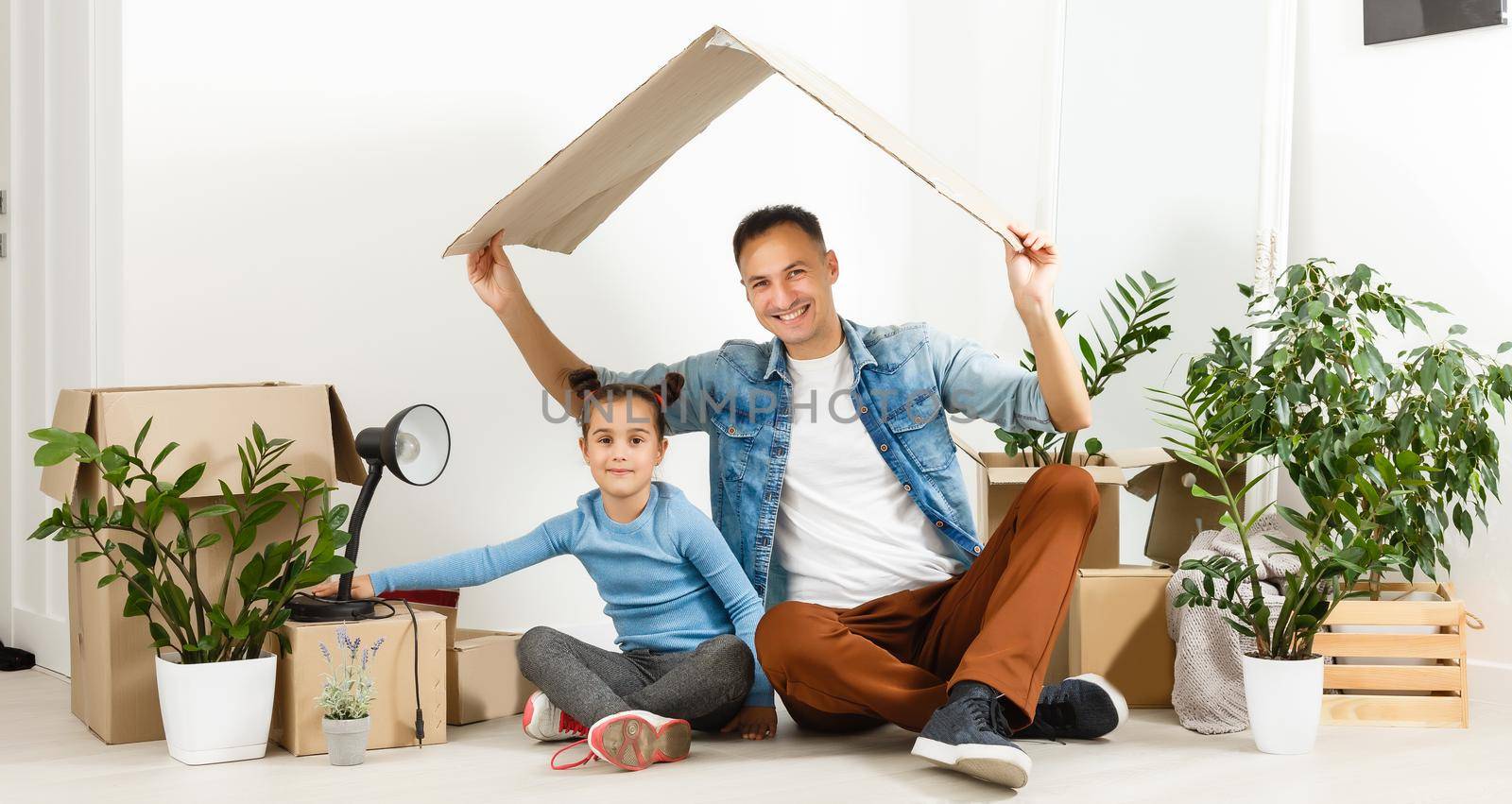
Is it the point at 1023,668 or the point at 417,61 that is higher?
the point at 417,61

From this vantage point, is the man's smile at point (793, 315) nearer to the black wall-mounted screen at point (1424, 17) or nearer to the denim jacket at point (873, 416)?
the denim jacket at point (873, 416)

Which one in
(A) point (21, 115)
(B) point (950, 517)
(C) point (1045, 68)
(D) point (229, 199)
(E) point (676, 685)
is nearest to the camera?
(E) point (676, 685)

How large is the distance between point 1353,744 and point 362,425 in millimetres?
1900

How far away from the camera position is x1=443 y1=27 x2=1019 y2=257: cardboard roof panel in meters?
1.76

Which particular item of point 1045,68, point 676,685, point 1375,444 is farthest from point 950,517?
point 1045,68

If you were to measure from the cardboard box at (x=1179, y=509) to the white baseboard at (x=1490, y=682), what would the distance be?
20.0 inches

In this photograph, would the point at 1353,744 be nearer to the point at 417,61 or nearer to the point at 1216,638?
the point at 1216,638

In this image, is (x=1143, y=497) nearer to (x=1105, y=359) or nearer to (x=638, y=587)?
(x=1105, y=359)

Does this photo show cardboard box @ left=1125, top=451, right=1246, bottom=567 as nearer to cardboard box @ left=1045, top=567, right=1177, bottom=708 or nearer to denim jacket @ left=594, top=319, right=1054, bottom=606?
cardboard box @ left=1045, top=567, right=1177, bottom=708

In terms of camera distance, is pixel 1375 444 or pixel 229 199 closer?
pixel 1375 444

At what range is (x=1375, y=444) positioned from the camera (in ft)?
7.08

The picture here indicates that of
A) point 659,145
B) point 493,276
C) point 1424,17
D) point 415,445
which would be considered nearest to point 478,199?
point 493,276

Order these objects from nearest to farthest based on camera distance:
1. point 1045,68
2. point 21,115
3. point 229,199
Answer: point 229,199 → point 21,115 → point 1045,68

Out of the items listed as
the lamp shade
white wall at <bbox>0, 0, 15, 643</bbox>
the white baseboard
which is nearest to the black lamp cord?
the lamp shade
